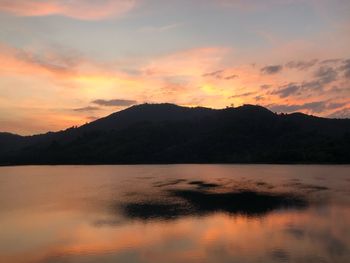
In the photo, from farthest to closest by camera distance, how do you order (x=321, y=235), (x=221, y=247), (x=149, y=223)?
(x=149, y=223) < (x=321, y=235) < (x=221, y=247)

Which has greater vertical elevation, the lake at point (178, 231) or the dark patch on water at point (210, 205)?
the dark patch on water at point (210, 205)

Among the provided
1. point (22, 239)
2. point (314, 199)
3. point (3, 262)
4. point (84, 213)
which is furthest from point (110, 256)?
point (314, 199)

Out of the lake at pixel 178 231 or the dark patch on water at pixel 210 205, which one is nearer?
the lake at pixel 178 231

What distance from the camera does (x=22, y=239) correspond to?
115 feet

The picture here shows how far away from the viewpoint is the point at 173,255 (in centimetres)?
2877

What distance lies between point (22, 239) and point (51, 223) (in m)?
8.93

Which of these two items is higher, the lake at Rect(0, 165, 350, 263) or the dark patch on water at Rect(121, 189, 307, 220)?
the dark patch on water at Rect(121, 189, 307, 220)

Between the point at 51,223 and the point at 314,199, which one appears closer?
the point at 51,223

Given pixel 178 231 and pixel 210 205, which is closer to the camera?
pixel 178 231

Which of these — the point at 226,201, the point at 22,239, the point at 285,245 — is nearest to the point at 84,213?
the point at 22,239

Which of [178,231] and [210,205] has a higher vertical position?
[210,205]

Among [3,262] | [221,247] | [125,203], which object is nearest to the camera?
[3,262]

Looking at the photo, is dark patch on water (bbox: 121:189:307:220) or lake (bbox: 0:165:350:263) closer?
lake (bbox: 0:165:350:263)

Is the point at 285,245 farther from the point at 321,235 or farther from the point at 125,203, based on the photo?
the point at 125,203
